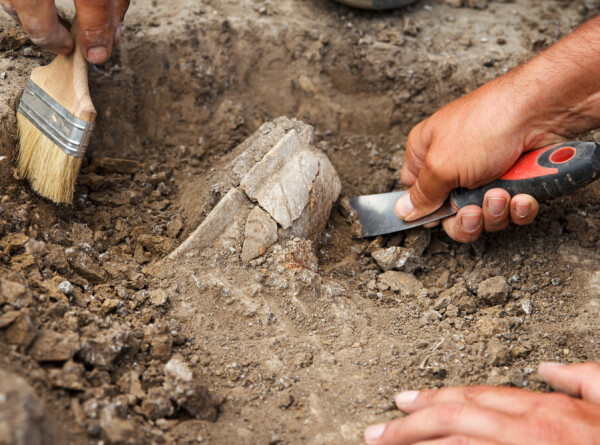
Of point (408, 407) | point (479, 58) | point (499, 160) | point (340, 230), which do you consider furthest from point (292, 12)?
point (408, 407)

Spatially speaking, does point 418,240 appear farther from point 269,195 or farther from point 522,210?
point 269,195

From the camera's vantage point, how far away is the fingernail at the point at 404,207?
276cm

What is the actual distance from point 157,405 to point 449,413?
37.0 inches

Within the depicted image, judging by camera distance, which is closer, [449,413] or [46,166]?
[449,413]

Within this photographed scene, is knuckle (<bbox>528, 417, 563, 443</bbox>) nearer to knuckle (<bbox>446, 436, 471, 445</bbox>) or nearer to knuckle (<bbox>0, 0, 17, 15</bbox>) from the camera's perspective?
knuckle (<bbox>446, 436, 471, 445</bbox>)

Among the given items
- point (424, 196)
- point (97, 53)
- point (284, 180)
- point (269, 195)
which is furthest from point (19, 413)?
point (424, 196)

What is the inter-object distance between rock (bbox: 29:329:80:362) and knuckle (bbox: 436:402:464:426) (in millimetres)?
1192

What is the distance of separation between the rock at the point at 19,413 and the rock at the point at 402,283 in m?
1.57

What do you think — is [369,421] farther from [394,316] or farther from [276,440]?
[394,316]

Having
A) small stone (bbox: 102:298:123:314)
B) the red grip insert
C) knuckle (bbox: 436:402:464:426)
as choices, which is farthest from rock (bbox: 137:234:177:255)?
the red grip insert

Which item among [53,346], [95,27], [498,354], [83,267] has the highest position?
[95,27]

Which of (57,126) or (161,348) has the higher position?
(57,126)

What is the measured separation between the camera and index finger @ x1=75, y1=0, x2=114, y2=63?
2307 millimetres

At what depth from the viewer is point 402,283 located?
8.59 feet
